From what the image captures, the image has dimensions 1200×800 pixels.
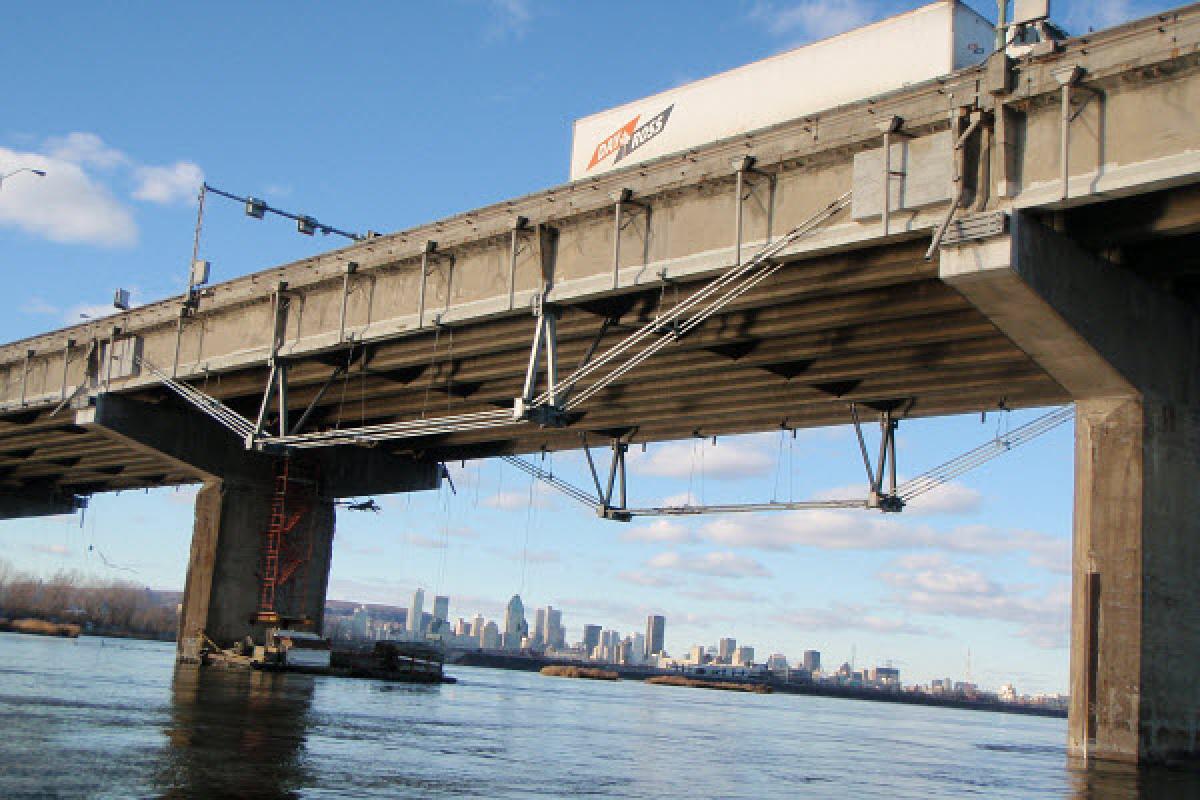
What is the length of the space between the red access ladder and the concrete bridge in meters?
9.58

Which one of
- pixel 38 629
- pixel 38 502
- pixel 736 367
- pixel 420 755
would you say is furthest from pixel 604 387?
pixel 38 629

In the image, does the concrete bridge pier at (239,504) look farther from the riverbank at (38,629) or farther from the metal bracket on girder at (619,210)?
the riverbank at (38,629)

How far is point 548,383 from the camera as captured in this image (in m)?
33.4

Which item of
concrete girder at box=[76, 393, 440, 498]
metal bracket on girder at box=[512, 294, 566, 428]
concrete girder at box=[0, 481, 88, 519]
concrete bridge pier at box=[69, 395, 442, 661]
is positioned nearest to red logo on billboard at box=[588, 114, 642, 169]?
metal bracket on girder at box=[512, 294, 566, 428]

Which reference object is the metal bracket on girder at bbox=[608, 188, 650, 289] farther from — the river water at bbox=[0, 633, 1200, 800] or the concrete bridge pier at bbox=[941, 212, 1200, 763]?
the river water at bbox=[0, 633, 1200, 800]

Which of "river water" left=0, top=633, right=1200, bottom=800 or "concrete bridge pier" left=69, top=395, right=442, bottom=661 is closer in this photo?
"river water" left=0, top=633, right=1200, bottom=800

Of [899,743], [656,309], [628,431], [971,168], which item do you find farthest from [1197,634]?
[628,431]

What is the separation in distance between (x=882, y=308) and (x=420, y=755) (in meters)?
17.6

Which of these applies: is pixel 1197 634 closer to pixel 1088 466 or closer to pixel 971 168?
pixel 1088 466

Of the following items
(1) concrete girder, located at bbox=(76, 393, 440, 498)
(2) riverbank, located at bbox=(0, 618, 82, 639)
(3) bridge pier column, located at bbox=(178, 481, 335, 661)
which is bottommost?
(2) riverbank, located at bbox=(0, 618, 82, 639)

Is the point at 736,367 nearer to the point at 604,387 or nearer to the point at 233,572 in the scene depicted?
the point at 604,387

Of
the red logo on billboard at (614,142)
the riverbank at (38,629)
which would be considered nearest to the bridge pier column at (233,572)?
the red logo on billboard at (614,142)

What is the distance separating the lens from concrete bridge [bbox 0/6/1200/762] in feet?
82.2

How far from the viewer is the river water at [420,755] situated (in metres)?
16.4
